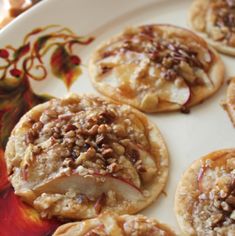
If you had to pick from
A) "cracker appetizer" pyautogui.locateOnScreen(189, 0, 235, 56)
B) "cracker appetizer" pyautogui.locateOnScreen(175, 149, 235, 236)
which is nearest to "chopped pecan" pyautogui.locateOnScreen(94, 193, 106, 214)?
"cracker appetizer" pyautogui.locateOnScreen(175, 149, 235, 236)

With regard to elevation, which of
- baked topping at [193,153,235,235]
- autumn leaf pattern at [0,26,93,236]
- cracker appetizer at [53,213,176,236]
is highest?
autumn leaf pattern at [0,26,93,236]

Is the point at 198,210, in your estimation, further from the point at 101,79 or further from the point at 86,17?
the point at 86,17

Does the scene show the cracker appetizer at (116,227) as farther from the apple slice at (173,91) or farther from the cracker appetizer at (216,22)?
the cracker appetizer at (216,22)

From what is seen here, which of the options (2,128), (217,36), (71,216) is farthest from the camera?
(217,36)

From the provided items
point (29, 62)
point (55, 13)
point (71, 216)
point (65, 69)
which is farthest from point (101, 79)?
point (71, 216)

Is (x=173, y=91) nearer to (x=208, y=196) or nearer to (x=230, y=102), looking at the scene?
(x=230, y=102)

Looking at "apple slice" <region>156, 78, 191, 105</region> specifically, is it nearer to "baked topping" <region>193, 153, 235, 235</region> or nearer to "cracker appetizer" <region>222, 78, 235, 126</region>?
"cracker appetizer" <region>222, 78, 235, 126</region>

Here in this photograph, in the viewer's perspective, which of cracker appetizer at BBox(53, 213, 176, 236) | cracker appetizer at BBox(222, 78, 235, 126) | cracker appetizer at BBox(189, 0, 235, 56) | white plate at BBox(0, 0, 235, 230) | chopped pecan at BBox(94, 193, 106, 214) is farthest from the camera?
cracker appetizer at BBox(189, 0, 235, 56)
